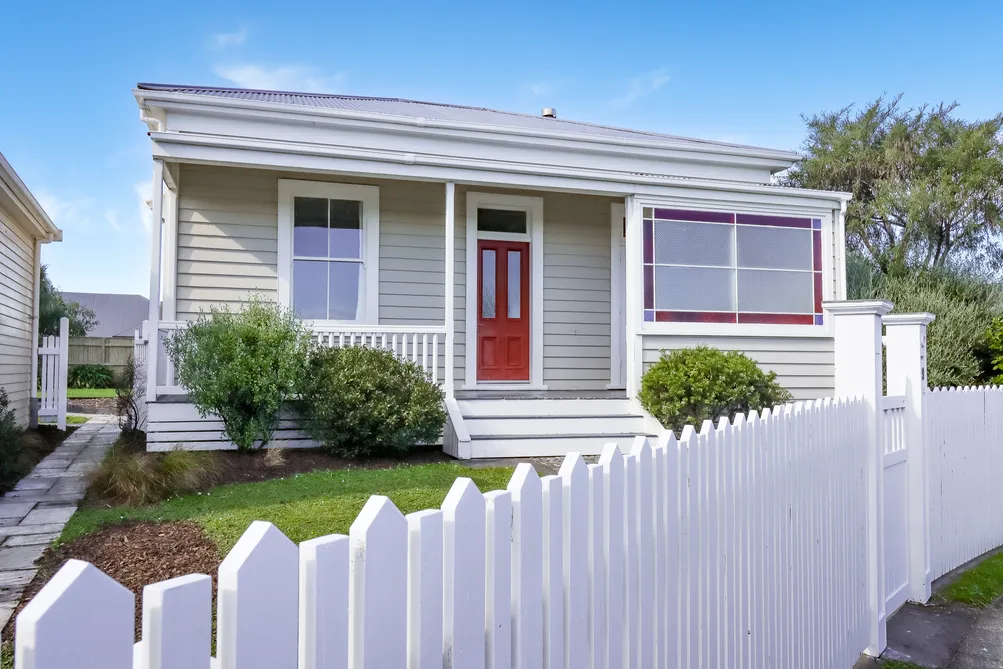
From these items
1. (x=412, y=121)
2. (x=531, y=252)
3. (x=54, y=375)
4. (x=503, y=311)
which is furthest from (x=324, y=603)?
(x=54, y=375)

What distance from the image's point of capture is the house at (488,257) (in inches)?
336

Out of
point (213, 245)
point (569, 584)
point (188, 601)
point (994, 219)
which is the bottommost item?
point (569, 584)

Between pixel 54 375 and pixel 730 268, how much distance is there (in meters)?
11.0

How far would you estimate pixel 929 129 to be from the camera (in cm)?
2288

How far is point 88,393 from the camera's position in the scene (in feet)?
66.7

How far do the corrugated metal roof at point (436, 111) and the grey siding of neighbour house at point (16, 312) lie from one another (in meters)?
3.39

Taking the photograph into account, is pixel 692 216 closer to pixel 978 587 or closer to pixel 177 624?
pixel 978 587

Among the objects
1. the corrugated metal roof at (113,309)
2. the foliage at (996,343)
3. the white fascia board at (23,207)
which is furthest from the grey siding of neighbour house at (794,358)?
the corrugated metal roof at (113,309)

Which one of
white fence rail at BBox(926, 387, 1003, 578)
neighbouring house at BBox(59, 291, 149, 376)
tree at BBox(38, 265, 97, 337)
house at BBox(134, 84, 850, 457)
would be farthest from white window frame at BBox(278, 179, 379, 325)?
neighbouring house at BBox(59, 291, 149, 376)

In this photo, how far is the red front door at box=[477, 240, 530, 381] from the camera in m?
10.3

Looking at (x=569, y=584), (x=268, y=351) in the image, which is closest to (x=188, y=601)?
(x=569, y=584)

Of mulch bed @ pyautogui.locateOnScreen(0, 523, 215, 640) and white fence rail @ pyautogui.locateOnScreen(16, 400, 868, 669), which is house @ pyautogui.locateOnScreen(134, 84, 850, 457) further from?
white fence rail @ pyautogui.locateOnScreen(16, 400, 868, 669)

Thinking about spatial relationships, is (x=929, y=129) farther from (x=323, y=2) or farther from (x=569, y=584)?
(x=569, y=584)

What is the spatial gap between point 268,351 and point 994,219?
72.3 feet
